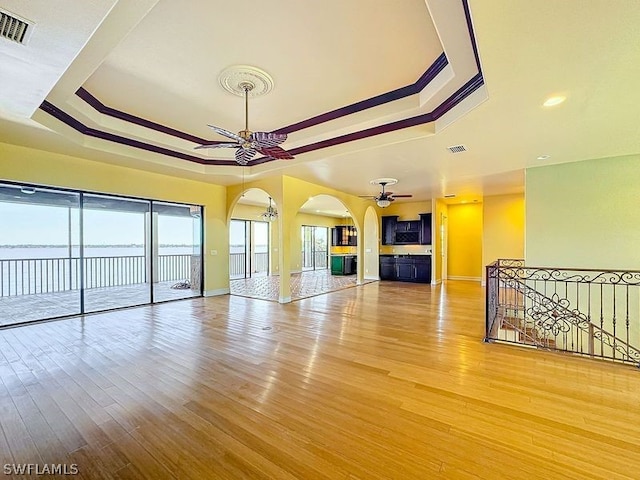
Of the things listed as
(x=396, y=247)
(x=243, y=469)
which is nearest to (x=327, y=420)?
(x=243, y=469)

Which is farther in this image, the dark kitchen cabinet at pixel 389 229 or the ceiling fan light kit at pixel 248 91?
the dark kitchen cabinet at pixel 389 229

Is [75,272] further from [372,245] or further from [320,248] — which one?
[320,248]

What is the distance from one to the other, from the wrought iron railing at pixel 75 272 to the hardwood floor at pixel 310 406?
3.30 meters

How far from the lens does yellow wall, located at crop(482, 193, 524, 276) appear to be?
895 cm

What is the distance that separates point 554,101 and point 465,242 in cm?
859

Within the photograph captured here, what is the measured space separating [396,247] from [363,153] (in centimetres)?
696

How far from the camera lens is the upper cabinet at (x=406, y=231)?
33.6 feet

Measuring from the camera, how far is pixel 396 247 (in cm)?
1120

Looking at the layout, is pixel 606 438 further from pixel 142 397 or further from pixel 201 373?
pixel 142 397

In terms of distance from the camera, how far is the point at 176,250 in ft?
25.2

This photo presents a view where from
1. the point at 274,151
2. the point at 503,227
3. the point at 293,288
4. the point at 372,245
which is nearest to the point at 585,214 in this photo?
the point at 503,227

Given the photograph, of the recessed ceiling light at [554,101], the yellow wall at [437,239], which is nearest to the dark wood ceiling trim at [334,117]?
the recessed ceiling light at [554,101]

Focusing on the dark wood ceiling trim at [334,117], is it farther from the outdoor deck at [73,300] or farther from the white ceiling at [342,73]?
the outdoor deck at [73,300]

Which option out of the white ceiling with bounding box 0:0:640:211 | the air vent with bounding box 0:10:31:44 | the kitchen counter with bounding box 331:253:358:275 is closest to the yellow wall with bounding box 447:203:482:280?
the kitchen counter with bounding box 331:253:358:275
